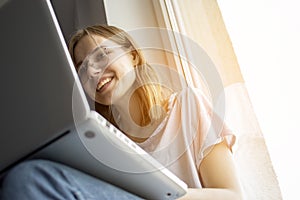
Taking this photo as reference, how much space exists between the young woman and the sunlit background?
99mm

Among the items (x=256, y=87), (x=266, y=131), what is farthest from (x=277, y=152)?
(x=256, y=87)

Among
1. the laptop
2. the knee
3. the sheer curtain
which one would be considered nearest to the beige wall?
the sheer curtain

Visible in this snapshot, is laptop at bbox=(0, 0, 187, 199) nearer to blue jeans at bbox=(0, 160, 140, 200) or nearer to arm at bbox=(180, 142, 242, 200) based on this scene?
blue jeans at bbox=(0, 160, 140, 200)

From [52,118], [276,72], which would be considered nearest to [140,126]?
[276,72]

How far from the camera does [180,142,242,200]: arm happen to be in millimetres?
703

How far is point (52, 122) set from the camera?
0.48 metres

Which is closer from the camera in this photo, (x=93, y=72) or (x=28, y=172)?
(x=28, y=172)

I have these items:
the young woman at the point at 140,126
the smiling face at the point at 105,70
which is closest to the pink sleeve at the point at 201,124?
the young woman at the point at 140,126

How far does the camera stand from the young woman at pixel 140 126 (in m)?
0.49

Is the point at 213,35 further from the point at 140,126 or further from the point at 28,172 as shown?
the point at 28,172

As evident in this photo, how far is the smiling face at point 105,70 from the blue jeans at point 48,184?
1.55 ft

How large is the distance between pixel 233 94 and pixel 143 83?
0.29m

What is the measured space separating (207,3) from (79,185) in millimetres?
668

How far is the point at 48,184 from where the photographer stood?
1.55 ft
